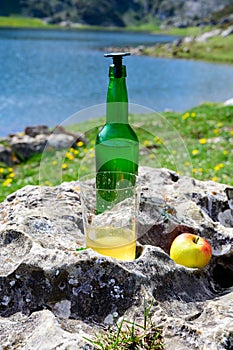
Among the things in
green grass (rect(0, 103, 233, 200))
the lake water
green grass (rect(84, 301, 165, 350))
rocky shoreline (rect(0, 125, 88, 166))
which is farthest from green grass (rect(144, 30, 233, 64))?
green grass (rect(84, 301, 165, 350))

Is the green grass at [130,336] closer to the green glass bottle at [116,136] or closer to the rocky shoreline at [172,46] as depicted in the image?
the green glass bottle at [116,136]

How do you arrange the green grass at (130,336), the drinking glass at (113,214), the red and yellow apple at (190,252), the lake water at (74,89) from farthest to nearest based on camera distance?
the lake water at (74,89) → the red and yellow apple at (190,252) → the drinking glass at (113,214) → the green grass at (130,336)

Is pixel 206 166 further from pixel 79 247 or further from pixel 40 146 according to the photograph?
pixel 79 247

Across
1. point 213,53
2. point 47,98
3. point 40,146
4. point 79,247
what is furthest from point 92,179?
point 213,53

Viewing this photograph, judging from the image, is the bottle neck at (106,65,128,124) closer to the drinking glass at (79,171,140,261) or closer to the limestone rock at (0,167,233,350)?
the drinking glass at (79,171,140,261)

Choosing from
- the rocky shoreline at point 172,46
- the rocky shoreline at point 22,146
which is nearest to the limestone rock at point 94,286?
the rocky shoreline at point 22,146

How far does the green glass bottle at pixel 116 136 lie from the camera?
10.9 feet

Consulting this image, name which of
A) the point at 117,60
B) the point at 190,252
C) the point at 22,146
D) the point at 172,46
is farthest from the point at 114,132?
the point at 172,46

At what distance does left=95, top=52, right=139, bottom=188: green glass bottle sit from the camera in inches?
131

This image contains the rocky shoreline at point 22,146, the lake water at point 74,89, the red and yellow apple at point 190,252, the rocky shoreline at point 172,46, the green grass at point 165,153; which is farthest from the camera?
the rocky shoreline at point 172,46

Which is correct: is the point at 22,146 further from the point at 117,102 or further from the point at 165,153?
the point at 117,102

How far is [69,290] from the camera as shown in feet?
8.89

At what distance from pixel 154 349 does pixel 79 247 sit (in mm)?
835

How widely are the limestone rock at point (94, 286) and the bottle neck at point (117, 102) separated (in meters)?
0.64
